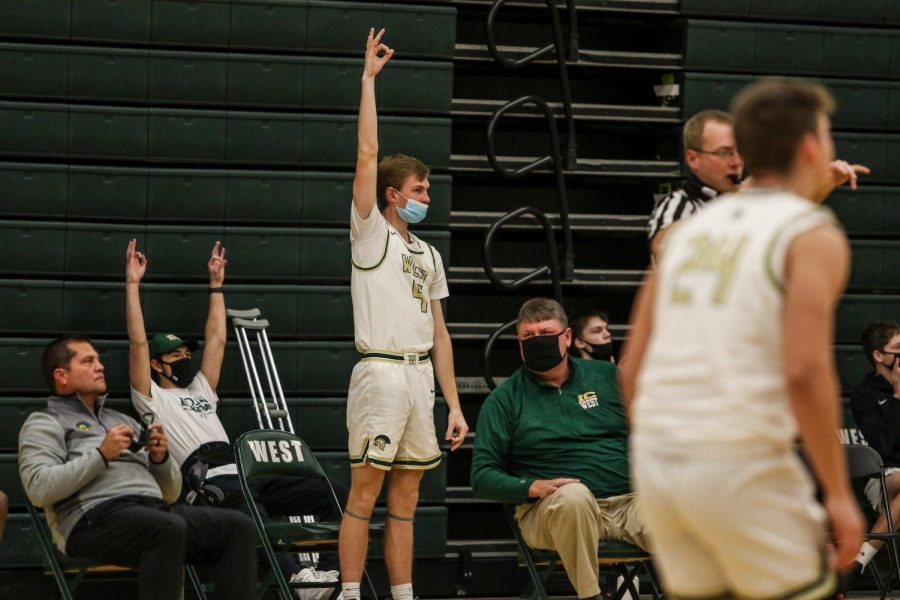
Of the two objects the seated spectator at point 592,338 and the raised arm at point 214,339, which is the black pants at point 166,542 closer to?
the raised arm at point 214,339

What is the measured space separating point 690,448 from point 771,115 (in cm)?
67

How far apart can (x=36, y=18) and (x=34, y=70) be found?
27 centimetres

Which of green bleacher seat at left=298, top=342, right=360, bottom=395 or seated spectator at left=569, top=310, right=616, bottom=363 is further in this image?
green bleacher seat at left=298, top=342, right=360, bottom=395

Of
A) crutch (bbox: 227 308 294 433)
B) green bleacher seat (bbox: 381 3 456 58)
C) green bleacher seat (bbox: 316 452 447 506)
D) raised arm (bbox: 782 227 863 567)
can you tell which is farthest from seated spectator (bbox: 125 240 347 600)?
raised arm (bbox: 782 227 863 567)

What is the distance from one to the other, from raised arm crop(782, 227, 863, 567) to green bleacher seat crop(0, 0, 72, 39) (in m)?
5.22

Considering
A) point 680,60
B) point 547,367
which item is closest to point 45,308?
point 547,367

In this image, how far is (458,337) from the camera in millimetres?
7223

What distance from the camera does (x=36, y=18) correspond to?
6648 mm

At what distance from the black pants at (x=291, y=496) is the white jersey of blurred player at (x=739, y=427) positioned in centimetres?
390

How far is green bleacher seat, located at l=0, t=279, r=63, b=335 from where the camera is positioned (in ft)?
21.5

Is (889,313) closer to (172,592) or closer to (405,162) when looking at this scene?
(405,162)

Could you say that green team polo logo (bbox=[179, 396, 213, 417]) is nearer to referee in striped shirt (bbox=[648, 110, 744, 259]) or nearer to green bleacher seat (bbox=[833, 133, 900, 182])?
referee in striped shirt (bbox=[648, 110, 744, 259])

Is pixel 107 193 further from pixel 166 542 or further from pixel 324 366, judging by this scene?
pixel 166 542

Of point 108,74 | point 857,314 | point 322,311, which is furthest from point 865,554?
point 108,74
